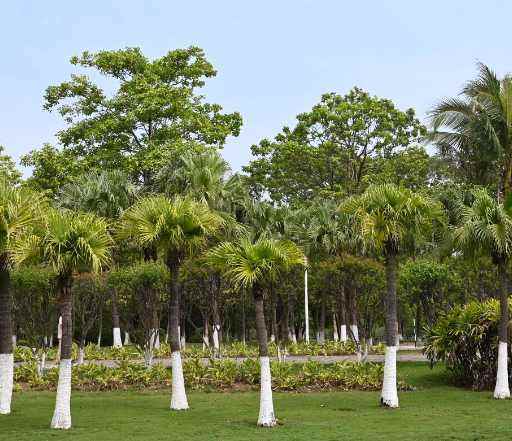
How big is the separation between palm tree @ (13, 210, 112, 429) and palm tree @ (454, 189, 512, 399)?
9844 millimetres

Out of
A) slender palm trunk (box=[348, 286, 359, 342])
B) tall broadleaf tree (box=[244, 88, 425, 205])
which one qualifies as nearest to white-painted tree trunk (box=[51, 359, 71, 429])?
slender palm trunk (box=[348, 286, 359, 342])

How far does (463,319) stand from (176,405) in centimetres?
983

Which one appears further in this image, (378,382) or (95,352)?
(95,352)

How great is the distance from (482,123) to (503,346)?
9.30 metres

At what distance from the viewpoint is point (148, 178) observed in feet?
123

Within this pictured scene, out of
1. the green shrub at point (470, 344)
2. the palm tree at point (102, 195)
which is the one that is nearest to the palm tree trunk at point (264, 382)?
the green shrub at point (470, 344)

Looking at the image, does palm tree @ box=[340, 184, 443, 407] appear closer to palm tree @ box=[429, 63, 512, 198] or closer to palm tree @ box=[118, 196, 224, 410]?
palm tree @ box=[118, 196, 224, 410]

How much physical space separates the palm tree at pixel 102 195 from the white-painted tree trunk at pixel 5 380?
14489 millimetres

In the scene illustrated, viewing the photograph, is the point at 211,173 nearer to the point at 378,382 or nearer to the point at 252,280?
the point at 378,382

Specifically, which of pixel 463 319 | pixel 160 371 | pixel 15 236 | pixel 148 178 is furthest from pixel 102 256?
pixel 148 178

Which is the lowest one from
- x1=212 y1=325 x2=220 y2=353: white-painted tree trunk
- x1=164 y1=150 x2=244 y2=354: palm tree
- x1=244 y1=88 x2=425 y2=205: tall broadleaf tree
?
x1=212 y1=325 x2=220 y2=353: white-painted tree trunk

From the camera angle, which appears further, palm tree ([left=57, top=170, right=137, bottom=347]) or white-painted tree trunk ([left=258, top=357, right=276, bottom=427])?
Answer: palm tree ([left=57, top=170, right=137, bottom=347])

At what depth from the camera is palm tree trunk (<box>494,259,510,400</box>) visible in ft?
66.6

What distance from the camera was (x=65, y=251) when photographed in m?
15.4
